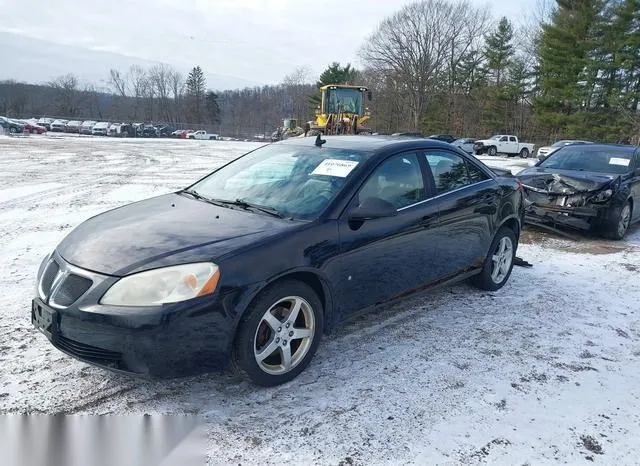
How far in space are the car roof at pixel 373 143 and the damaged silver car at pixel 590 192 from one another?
3764 mm

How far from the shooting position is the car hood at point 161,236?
2.77 meters

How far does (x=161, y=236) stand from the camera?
3.02 meters

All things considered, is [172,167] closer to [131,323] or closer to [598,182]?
[598,182]

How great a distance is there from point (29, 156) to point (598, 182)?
17.6 metres

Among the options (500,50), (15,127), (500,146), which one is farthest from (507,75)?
(15,127)

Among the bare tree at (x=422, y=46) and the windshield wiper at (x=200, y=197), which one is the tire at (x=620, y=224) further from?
the bare tree at (x=422, y=46)

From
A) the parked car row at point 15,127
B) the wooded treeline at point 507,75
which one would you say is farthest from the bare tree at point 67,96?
the parked car row at point 15,127

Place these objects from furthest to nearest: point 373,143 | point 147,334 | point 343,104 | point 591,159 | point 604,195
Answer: point 343,104, point 591,159, point 604,195, point 373,143, point 147,334

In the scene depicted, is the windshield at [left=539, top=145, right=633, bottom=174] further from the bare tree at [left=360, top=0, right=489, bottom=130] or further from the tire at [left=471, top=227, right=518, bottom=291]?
the bare tree at [left=360, top=0, right=489, bottom=130]

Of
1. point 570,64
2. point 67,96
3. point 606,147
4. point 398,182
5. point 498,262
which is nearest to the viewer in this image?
point 398,182

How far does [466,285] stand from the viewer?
203 inches

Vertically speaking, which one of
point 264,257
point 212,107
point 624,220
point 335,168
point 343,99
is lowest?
point 624,220

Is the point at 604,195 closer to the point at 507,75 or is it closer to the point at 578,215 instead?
the point at 578,215

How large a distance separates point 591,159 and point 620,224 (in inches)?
53.5
